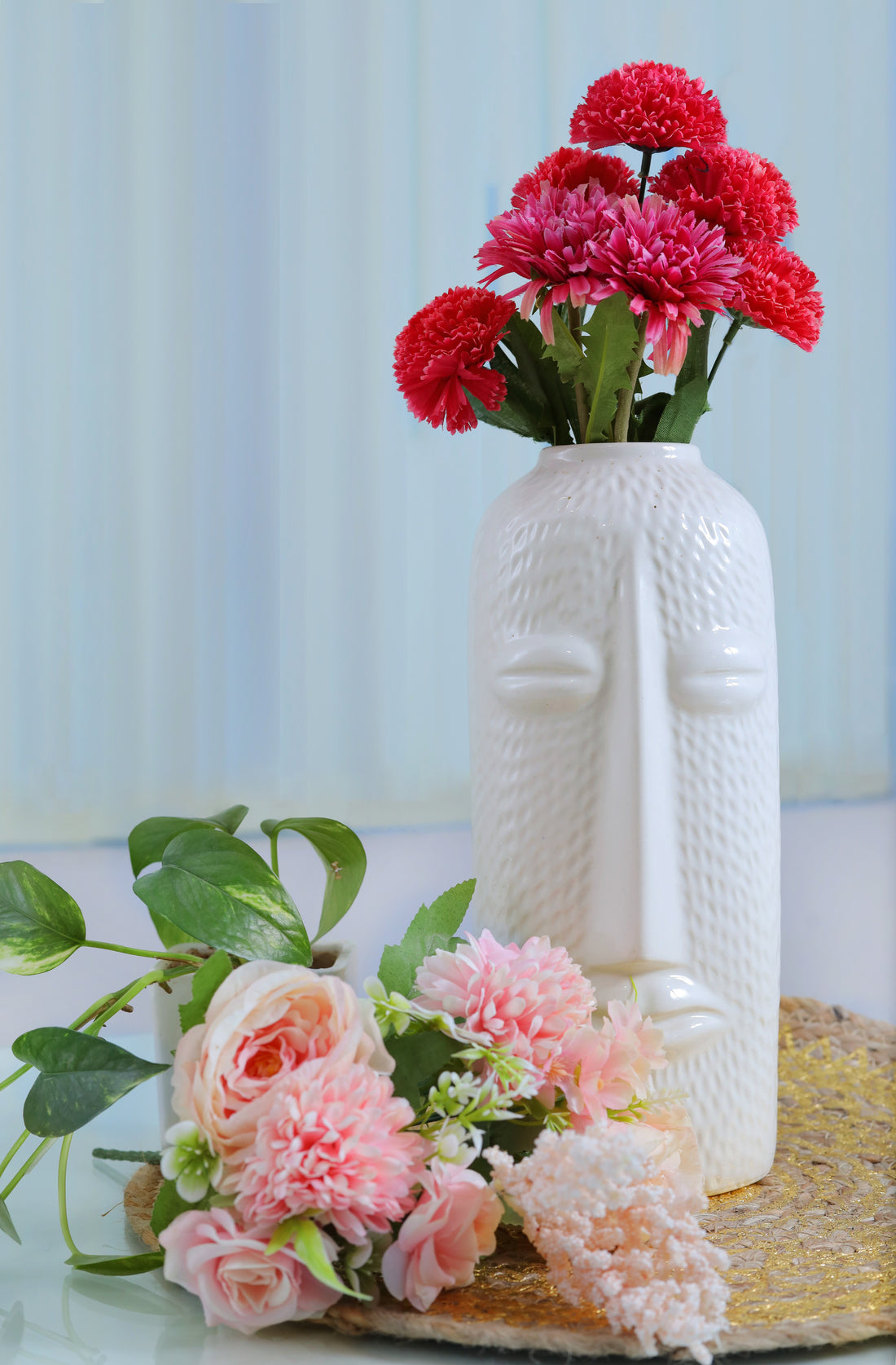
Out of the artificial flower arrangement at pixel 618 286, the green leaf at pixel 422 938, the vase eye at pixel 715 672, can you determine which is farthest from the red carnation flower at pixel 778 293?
the green leaf at pixel 422 938

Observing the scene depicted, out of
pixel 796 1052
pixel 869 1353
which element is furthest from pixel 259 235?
pixel 869 1353

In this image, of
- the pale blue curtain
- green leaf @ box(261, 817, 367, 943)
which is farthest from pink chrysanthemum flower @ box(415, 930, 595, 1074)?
the pale blue curtain

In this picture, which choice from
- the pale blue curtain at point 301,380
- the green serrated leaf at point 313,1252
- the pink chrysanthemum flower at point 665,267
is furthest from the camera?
the pale blue curtain at point 301,380

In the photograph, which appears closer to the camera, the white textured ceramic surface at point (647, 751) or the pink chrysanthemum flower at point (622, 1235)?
the pink chrysanthemum flower at point (622, 1235)

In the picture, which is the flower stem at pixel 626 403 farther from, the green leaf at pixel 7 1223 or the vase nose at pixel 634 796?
the green leaf at pixel 7 1223

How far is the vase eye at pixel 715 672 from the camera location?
1.27ft

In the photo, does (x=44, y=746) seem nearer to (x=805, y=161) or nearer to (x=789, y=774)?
(x=789, y=774)

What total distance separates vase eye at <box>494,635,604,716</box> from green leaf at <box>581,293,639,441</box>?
0.08m

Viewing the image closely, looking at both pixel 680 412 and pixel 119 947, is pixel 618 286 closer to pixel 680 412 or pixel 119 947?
pixel 680 412

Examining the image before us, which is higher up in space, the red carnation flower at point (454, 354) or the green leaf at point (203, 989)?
the red carnation flower at point (454, 354)

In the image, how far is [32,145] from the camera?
0.90m

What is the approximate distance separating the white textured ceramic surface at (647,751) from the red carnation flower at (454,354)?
0.04 meters

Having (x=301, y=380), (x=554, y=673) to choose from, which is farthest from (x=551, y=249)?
(x=301, y=380)

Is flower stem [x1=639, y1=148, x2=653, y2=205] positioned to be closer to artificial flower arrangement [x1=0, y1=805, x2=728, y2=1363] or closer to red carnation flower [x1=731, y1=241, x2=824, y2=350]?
red carnation flower [x1=731, y1=241, x2=824, y2=350]
